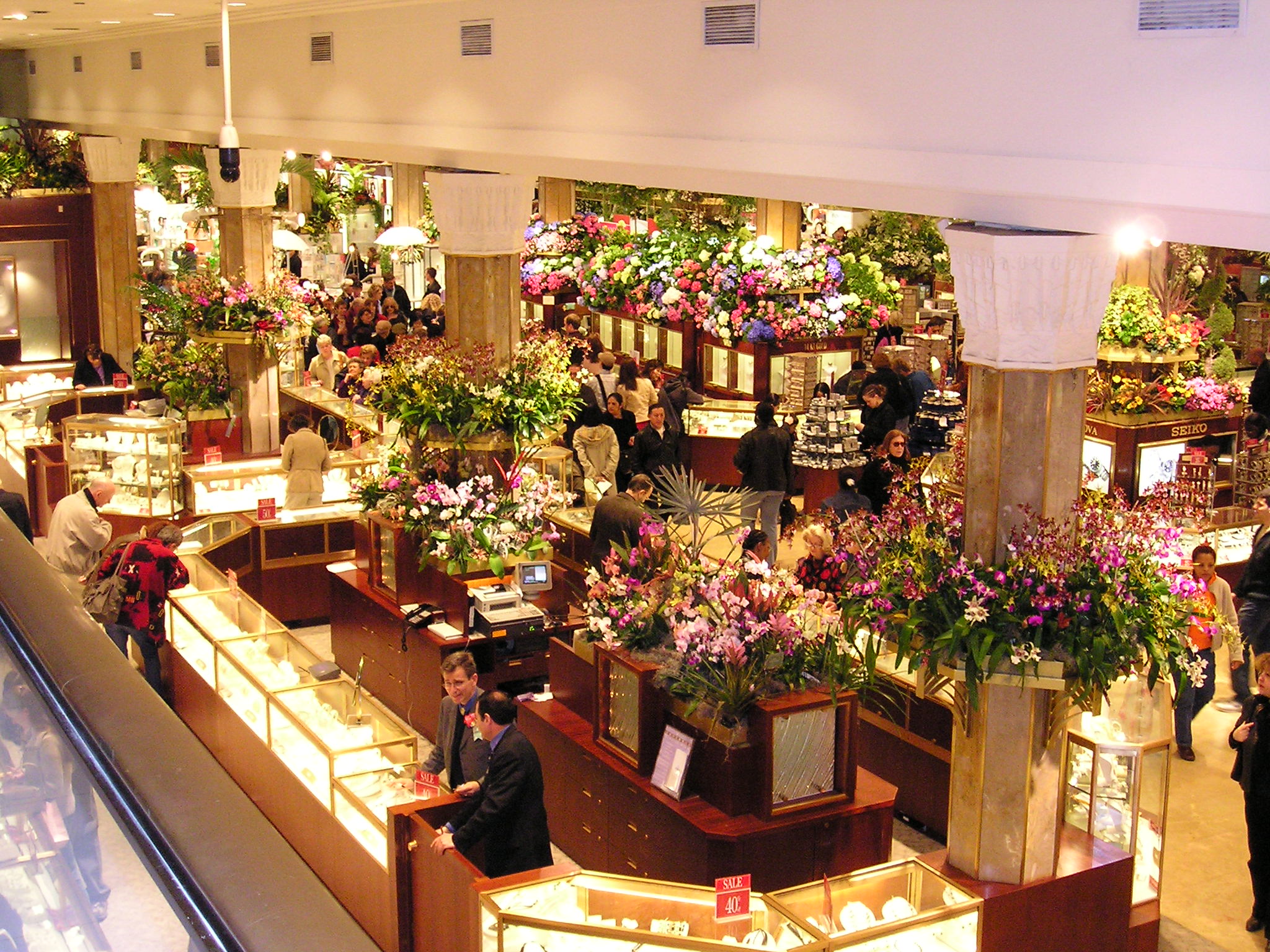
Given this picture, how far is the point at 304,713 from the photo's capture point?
6609 mm

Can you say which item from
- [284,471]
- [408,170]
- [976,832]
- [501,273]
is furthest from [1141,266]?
[408,170]

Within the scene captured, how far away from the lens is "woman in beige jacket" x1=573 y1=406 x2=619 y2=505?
39.7ft

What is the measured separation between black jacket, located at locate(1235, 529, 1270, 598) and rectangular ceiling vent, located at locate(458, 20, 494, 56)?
5.36m

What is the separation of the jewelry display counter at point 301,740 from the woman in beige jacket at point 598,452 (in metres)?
4.17

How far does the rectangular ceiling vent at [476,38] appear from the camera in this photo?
27.3ft

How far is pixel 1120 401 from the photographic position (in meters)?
11.3

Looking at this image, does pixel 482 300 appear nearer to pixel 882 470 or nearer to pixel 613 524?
pixel 613 524

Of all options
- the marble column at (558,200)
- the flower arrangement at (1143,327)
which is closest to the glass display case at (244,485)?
the flower arrangement at (1143,327)

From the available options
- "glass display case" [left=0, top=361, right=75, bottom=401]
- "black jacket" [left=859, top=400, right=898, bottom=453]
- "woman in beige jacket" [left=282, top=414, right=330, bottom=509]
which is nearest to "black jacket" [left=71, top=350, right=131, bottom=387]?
"glass display case" [left=0, top=361, right=75, bottom=401]

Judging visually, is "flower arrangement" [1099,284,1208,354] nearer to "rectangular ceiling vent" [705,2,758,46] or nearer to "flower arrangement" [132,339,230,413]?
"rectangular ceiling vent" [705,2,758,46]

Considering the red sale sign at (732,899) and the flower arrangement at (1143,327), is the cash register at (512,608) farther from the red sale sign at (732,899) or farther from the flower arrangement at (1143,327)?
the flower arrangement at (1143,327)

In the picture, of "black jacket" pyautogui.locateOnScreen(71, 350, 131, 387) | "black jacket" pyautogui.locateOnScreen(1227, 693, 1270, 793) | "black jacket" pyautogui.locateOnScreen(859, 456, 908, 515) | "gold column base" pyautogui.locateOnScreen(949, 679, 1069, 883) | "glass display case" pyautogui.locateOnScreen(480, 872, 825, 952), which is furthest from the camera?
"black jacket" pyautogui.locateOnScreen(71, 350, 131, 387)

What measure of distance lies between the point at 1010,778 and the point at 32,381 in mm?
13520

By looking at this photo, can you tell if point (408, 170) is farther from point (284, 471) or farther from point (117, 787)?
point (117, 787)
